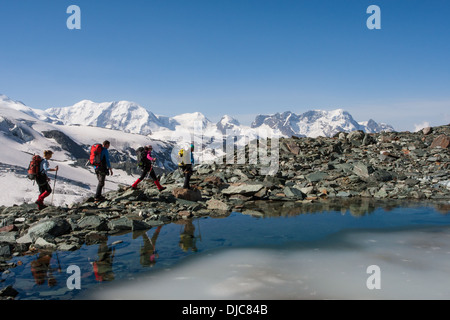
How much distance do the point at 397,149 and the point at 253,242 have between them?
68.6 ft

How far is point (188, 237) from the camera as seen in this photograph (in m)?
9.32

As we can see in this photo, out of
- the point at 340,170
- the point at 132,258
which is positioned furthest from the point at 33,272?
the point at 340,170

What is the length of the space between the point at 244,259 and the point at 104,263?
3.46 meters

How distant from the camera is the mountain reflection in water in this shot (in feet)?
18.7

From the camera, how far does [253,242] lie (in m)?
8.69

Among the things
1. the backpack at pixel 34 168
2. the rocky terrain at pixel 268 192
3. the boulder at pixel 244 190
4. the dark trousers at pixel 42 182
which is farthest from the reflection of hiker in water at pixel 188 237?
the backpack at pixel 34 168

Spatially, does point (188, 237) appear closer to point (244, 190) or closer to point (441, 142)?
point (244, 190)

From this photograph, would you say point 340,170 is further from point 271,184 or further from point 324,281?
point 324,281

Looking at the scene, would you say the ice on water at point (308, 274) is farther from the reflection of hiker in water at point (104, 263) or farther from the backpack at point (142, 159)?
the backpack at point (142, 159)

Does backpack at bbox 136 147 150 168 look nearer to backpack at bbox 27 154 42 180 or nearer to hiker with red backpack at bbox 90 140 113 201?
hiker with red backpack at bbox 90 140 113 201

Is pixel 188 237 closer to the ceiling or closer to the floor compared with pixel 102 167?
closer to the floor

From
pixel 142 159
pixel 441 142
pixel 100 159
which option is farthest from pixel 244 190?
pixel 441 142

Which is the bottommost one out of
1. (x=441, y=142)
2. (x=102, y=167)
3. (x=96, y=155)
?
(x=102, y=167)

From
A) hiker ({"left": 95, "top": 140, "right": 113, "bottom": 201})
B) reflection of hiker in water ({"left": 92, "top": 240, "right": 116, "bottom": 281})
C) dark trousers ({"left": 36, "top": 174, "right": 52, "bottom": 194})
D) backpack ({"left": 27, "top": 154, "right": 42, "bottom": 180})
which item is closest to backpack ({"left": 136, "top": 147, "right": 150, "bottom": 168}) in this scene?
hiker ({"left": 95, "top": 140, "right": 113, "bottom": 201})
